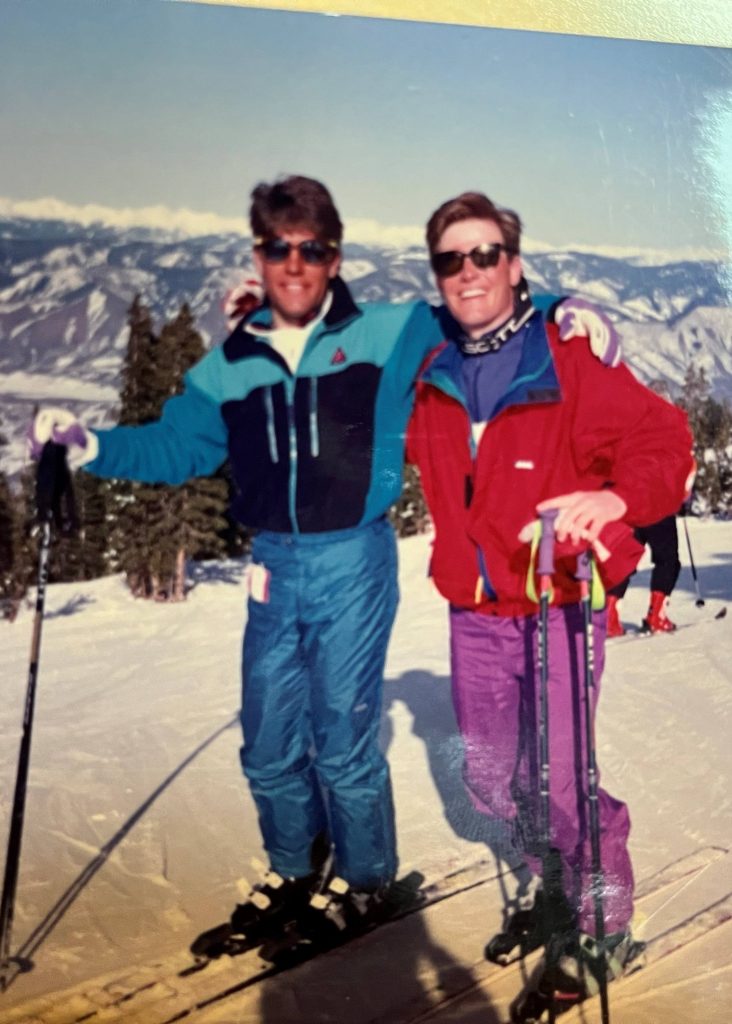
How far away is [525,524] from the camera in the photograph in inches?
85.4

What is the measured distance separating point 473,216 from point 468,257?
0.30 feet

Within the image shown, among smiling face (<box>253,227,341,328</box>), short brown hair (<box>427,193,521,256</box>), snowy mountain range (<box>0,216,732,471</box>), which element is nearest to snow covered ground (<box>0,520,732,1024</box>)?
snowy mountain range (<box>0,216,732,471</box>)

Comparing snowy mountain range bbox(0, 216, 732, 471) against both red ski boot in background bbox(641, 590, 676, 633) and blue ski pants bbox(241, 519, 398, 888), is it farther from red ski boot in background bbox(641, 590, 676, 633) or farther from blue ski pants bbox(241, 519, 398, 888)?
red ski boot in background bbox(641, 590, 676, 633)

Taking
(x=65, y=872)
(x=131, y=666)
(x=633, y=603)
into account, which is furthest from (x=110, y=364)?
(x=633, y=603)

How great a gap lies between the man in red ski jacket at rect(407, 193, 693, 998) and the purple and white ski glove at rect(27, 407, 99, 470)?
65 cm

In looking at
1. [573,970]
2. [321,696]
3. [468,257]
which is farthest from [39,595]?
[573,970]

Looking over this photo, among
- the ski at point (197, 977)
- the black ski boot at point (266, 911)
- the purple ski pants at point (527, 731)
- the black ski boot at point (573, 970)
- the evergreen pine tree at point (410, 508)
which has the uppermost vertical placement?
the evergreen pine tree at point (410, 508)

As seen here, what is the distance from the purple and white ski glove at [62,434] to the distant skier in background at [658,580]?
1.12 metres

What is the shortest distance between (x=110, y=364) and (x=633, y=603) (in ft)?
3.97

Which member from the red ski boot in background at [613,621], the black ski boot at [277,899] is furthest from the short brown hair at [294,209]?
the black ski boot at [277,899]

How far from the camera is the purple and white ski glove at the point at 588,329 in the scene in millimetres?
2180

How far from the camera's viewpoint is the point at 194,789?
7.00ft

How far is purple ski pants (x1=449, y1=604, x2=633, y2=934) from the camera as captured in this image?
2.20 m

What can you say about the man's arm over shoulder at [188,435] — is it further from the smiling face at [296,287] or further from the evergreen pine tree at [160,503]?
the smiling face at [296,287]
